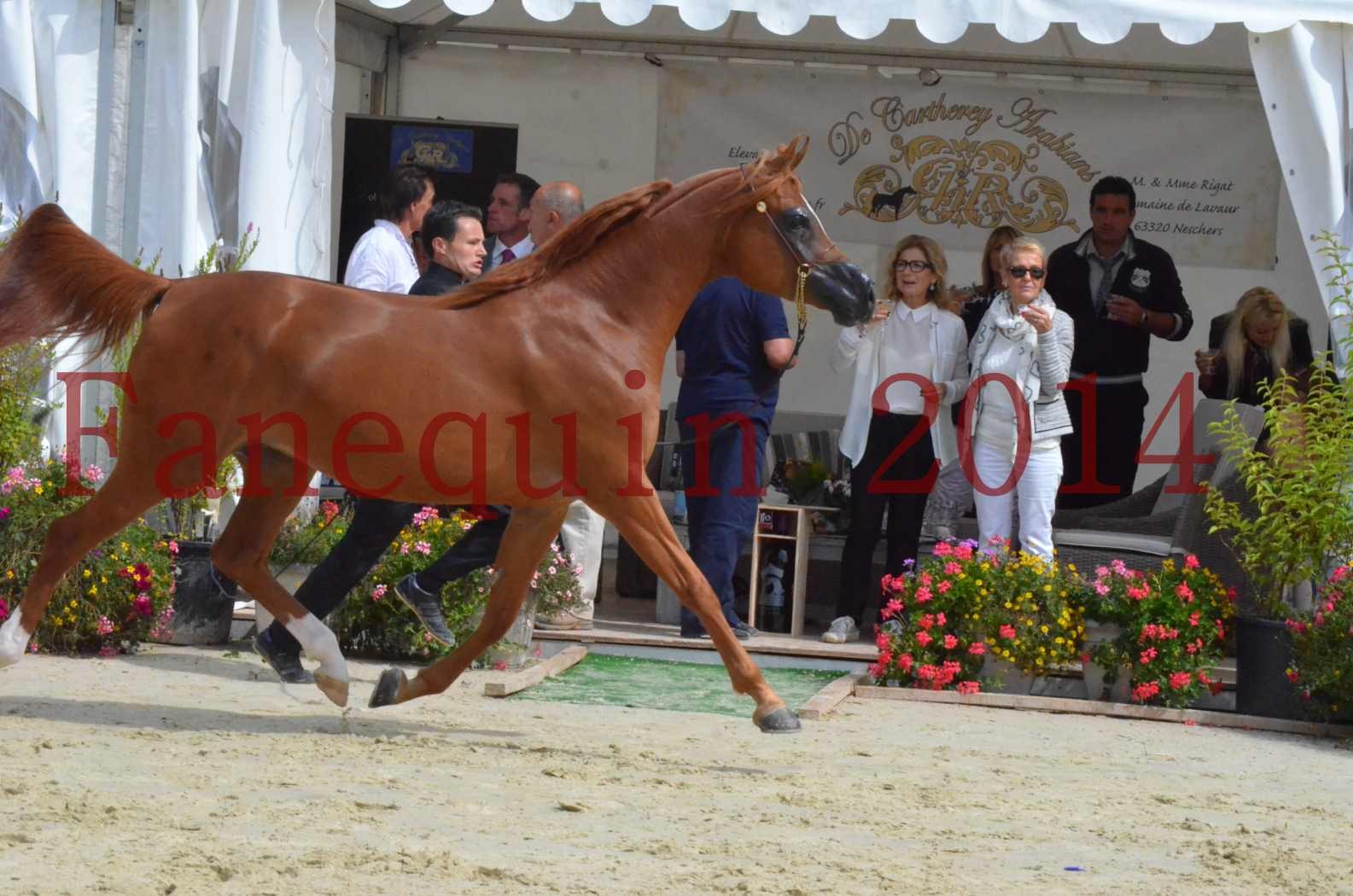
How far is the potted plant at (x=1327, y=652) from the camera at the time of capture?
6.41 meters

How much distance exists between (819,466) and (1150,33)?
327cm

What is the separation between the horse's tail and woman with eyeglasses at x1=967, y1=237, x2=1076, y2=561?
12.9ft

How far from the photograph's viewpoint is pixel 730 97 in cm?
1067

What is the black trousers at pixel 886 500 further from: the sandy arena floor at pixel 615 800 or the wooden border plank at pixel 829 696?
the sandy arena floor at pixel 615 800

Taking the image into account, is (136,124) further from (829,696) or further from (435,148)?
(829,696)

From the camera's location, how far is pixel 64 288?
5590mm

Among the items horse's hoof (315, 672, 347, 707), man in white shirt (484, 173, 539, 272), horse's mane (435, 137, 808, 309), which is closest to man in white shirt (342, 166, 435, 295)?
man in white shirt (484, 173, 539, 272)

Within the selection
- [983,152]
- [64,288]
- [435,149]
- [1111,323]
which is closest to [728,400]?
[1111,323]

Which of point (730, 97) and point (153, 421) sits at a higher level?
point (730, 97)

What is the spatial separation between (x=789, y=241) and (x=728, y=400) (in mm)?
2648

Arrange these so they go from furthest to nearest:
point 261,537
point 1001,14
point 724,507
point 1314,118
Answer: point 724,507
point 1001,14
point 1314,118
point 261,537

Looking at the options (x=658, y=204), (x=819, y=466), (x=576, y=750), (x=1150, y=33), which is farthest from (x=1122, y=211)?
(x=576, y=750)

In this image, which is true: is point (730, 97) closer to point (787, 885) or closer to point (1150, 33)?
point (1150, 33)

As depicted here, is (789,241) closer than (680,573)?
No
